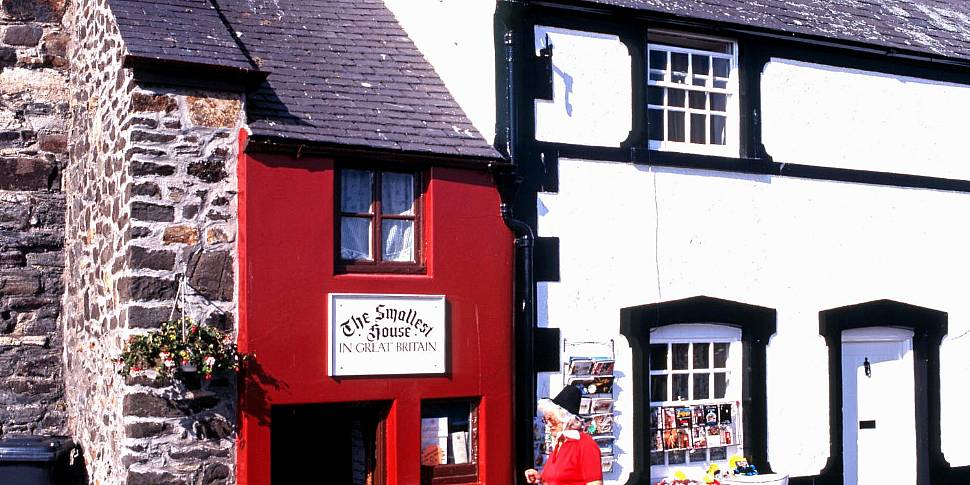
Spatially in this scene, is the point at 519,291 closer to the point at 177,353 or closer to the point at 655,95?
the point at 655,95

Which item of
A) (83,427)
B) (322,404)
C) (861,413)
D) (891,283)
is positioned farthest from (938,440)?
(83,427)

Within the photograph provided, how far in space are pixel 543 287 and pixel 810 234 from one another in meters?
3.22

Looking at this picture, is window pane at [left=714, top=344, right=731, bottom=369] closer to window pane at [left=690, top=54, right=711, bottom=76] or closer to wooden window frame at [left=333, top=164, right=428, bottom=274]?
window pane at [left=690, top=54, right=711, bottom=76]

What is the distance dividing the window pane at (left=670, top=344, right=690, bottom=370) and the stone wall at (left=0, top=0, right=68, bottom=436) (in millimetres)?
5931

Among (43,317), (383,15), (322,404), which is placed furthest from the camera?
(383,15)

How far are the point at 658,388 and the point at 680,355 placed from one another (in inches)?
16.0

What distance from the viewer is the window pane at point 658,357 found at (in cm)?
1234

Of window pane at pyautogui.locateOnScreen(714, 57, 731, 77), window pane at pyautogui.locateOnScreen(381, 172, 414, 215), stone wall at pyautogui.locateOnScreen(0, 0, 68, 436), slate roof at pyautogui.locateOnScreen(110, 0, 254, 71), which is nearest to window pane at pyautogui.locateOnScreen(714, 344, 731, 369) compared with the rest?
window pane at pyautogui.locateOnScreen(714, 57, 731, 77)

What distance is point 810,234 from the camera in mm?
13102

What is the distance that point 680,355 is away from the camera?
12516 mm

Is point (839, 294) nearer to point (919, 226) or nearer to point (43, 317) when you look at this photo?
point (919, 226)

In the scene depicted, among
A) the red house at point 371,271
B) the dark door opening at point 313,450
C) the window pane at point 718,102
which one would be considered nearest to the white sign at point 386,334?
the red house at point 371,271

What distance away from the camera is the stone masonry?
385 inches

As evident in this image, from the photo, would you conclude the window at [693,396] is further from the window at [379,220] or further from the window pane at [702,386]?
the window at [379,220]
